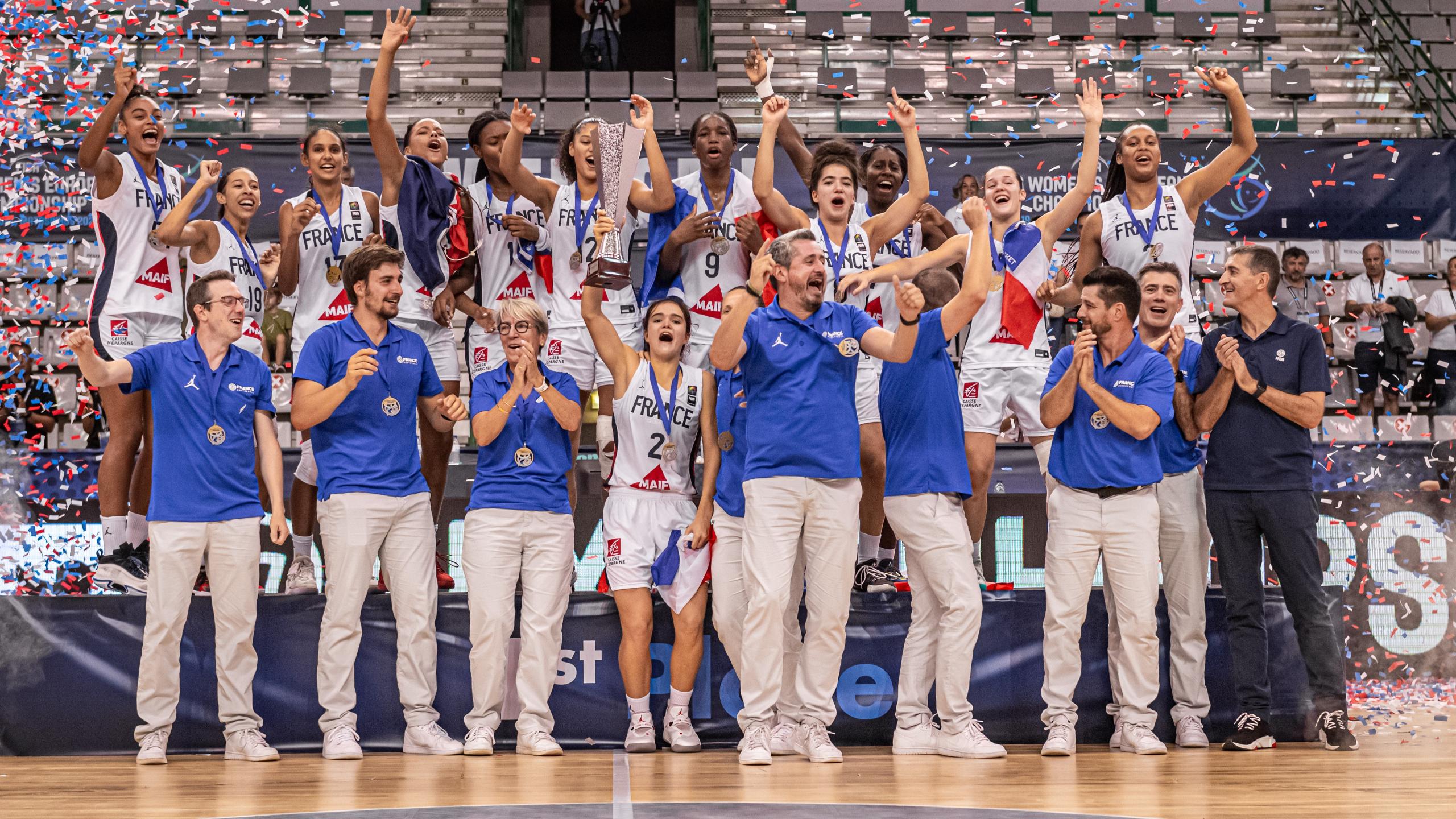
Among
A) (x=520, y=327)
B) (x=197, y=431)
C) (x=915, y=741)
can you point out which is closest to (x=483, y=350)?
(x=520, y=327)

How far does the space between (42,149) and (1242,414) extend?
944 centimetres

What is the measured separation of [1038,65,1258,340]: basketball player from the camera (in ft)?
20.6

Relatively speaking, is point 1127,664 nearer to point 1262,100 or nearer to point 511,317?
point 511,317

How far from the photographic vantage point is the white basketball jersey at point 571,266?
6457 millimetres

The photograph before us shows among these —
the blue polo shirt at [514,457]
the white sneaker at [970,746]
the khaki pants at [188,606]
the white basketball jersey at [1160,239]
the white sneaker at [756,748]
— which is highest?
the white basketball jersey at [1160,239]

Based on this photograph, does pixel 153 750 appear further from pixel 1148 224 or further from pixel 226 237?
pixel 1148 224

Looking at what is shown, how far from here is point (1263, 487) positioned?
5730 millimetres

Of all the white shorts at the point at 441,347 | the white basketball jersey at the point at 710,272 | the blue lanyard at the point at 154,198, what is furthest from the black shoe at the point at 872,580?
the blue lanyard at the point at 154,198

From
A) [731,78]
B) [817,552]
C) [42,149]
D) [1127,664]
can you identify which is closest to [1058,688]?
[1127,664]

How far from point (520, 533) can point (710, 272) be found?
1.64 metres

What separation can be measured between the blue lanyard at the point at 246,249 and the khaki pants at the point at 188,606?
1.75 m

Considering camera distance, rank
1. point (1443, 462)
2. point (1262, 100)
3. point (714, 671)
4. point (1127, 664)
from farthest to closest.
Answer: point (1262, 100) → point (1443, 462) → point (714, 671) → point (1127, 664)

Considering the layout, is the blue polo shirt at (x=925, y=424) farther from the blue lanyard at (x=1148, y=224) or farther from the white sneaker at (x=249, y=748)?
the white sneaker at (x=249, y=748)

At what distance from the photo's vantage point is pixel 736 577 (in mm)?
5535
